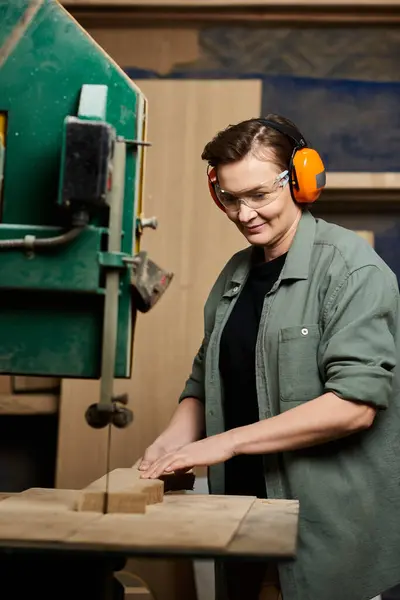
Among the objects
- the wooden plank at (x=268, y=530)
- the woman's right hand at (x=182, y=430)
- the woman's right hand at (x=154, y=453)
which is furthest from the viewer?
the woman's right hand at (x=182, y=430)

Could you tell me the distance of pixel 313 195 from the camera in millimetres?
2225

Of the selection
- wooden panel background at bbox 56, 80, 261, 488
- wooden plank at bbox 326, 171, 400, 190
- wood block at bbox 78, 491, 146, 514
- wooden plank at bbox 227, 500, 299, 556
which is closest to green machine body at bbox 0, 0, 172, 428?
wood block at bbox 78, 491, 146, 514

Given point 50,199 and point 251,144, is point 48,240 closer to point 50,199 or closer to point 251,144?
point 50,199

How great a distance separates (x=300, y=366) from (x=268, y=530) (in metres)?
0.71

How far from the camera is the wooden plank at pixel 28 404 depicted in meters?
3.07

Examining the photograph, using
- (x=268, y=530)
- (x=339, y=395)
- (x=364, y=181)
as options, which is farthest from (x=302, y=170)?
(x=268, y=530)

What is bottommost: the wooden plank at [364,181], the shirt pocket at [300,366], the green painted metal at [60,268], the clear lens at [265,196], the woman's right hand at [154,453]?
the woman's right hand at [154,453]

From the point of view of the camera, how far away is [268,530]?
1365mm

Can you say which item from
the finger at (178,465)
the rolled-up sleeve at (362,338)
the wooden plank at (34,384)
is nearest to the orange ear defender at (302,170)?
the rolled-up sleeve at (362,338)

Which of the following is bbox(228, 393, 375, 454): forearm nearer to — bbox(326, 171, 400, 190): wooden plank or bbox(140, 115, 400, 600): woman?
bbox(140, 115, 400, 600): woman

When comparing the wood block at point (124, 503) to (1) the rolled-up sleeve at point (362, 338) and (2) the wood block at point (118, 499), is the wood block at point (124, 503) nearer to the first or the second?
(2) the wood block at point (118, 499)

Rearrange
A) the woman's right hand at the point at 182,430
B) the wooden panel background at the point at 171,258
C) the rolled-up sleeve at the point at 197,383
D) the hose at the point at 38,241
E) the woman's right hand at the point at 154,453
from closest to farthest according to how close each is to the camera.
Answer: the hose at the point at 38,241, the woman's right hand at the point at 154,453, the woman's right hand at the point at 182,430, the rolled-up sleeve at the point at 197,383, the wooden panel background at the point at 171,258

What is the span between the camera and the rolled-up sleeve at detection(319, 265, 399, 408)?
1.89 meters

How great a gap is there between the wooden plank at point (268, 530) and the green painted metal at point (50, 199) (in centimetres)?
36
